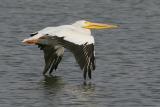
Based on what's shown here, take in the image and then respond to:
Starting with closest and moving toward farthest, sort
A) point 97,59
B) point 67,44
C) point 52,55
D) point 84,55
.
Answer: point 84,55
point 67,44
point 52,55
point 97,59

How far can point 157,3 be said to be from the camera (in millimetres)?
20297

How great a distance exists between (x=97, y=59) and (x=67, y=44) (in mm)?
2029

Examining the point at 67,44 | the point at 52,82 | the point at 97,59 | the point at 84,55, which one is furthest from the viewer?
the point at 97,59

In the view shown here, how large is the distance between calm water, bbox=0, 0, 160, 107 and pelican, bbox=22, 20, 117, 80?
8.4 inches

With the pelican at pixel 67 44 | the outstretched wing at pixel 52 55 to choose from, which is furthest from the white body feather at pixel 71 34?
the outstretched wing at pixel 52 55

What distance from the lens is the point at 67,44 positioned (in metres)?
12.2

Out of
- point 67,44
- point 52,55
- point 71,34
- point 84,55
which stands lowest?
point 52,55

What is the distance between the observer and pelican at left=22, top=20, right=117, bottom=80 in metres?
12.0

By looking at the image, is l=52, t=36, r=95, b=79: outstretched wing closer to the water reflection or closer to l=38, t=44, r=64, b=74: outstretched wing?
the water reflection

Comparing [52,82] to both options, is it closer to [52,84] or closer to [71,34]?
[52,84]

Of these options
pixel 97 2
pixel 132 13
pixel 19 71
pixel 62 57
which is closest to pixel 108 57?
pixel 62 57

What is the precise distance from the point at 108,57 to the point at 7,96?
3.53m

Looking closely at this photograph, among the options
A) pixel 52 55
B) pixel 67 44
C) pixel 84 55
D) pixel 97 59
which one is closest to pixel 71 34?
pixel 67 44

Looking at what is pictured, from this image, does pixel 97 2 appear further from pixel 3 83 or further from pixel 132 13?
pixel 3 83
